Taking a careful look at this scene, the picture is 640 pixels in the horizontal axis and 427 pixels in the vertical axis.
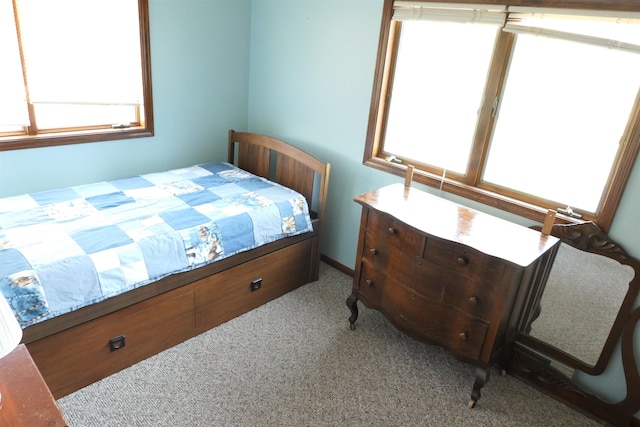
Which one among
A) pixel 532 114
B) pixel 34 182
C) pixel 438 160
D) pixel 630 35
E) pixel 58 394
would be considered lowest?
pixel 58 394

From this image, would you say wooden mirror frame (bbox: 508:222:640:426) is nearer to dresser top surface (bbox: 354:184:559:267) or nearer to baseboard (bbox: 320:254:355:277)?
dresser top surface (bbox: 354:184:559:267)

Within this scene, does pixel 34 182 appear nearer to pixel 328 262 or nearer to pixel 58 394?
pixel 58 394

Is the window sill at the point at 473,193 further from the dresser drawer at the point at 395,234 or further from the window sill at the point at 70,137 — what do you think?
the window sill at the point at 70,137

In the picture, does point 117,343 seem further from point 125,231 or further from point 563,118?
point 563,118

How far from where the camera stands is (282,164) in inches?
116

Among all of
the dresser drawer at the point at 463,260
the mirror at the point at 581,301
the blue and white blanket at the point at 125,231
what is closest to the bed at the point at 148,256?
the blue and white blanket at the point at 125,231

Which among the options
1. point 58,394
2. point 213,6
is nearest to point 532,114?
point 213,6

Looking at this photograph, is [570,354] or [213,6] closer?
[570,354]

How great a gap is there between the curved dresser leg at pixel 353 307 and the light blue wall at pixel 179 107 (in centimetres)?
162

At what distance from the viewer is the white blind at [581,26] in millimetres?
1722

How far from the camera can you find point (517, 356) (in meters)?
2.19

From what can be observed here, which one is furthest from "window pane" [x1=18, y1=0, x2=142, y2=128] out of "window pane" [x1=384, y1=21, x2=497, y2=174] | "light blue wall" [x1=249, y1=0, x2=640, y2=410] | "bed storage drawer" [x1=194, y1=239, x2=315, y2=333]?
"window pane" [x1=384, y1=21, x2=497, y2=174]

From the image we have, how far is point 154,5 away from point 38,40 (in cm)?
69

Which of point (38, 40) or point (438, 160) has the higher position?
point (38, 40)
